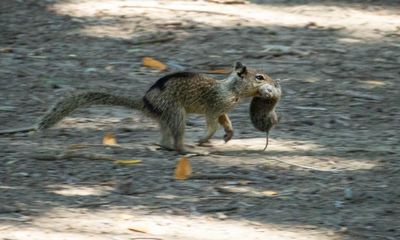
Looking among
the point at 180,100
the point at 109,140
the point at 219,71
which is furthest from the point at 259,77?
the point at 219,71

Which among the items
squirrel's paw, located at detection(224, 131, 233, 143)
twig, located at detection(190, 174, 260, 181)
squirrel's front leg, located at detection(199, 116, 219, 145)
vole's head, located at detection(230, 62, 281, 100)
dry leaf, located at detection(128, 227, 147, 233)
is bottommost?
dry leaf, located at detection(128, 227, 147, 233)

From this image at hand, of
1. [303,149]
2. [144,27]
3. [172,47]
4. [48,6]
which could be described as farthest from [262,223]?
[48,6]

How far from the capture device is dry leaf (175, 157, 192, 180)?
22.5 feet

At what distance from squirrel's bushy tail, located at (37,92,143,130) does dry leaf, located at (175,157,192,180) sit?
658 mm

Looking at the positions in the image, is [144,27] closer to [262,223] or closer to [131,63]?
[131,63]

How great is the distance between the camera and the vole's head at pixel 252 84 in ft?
24.3

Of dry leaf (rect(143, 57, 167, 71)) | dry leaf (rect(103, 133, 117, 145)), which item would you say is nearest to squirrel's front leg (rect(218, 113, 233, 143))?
dry leaf (rect(103, 133, 117, 145))

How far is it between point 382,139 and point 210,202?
2.00m

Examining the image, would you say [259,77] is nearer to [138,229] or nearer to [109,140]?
[109,140]

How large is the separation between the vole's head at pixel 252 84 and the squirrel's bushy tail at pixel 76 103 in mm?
692

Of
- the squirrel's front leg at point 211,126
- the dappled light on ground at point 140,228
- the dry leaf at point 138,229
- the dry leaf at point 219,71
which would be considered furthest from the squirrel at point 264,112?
the dry leaf at point 219,71

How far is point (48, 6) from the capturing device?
39.6ft

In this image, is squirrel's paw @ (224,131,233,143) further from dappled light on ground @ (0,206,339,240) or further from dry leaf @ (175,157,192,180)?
dappled light on ground @ (0,206,339,240)

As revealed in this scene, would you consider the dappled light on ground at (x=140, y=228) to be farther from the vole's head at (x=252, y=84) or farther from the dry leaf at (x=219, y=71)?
the dry leaf at (x=219, y=71)
